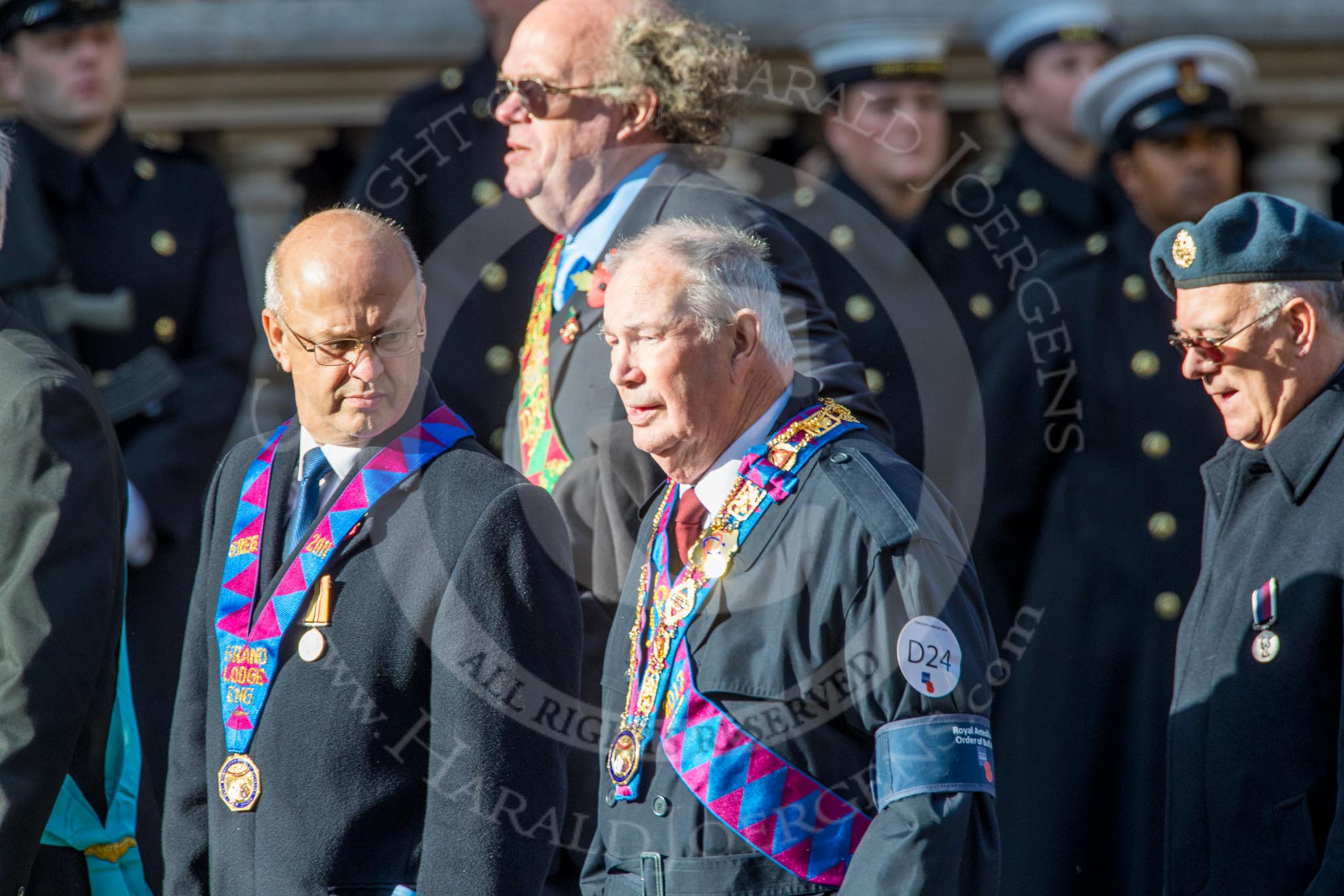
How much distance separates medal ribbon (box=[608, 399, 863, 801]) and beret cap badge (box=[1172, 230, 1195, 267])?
2.74ft

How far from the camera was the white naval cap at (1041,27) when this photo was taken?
6.23 meters

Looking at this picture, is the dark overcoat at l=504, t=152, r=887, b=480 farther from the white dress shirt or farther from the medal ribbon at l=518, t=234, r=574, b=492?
the white dress shirt

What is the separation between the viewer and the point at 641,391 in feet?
11.1

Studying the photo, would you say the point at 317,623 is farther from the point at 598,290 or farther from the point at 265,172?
the point at 265,172

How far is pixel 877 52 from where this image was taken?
5.89 metres

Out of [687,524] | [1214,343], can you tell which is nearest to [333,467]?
[687,524]

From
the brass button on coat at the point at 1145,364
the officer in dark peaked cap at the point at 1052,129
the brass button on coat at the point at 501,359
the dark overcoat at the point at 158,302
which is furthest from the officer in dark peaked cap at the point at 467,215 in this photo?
the brass button on coat at the point at 1145,364

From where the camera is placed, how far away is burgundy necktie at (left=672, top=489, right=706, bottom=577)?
3432 mm

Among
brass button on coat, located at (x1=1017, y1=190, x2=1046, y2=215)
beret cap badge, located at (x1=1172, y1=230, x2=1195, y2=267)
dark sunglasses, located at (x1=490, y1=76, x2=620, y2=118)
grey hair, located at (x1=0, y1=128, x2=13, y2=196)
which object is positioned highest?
brass button on coat, located at (x1=1017, y1=190, x2=1046, y2=215)

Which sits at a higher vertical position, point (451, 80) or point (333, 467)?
point (451, 80)

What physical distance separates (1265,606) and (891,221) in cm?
229

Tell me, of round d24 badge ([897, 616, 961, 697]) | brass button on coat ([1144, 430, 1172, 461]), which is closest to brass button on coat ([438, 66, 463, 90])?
brass button on coat ([1144, 430, 1172, 461])

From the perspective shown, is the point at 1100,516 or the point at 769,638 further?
the point at 1100,516

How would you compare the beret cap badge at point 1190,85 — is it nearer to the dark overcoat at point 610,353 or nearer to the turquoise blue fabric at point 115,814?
the dark overcoat at point 610,353
